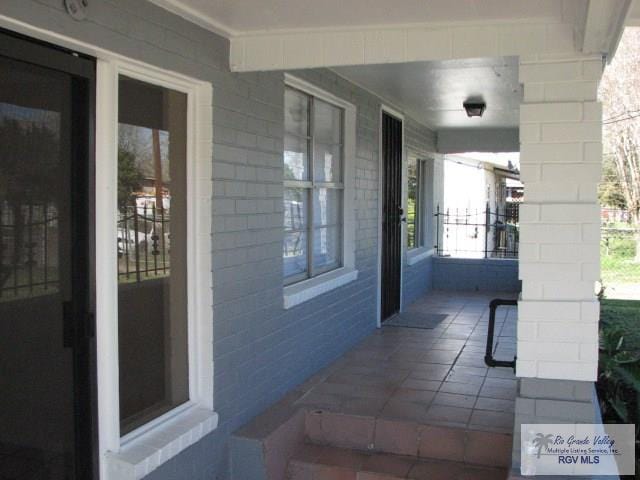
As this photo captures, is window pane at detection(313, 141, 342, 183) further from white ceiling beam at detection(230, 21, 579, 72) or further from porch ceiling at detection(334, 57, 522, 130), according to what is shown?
white ceiling beam at detection(230, 21, 579, 72)

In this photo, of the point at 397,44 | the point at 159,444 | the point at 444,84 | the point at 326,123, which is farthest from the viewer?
the point at 444,84

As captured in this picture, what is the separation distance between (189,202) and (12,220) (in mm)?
1157

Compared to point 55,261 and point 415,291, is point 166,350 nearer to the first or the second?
point 55,261

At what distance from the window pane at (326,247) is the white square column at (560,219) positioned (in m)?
2.46

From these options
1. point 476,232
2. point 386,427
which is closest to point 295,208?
point 386,427

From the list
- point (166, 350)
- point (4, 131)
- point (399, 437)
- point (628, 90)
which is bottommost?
point (399, 437)

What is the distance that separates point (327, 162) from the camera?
18.7ft

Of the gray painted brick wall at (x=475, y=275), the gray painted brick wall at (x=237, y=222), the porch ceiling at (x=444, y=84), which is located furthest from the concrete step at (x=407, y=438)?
the gray painted brick wall at (x=475, y=275)

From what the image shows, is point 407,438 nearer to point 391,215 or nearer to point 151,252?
point 151,252

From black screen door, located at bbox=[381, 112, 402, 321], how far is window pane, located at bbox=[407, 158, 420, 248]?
140 cm

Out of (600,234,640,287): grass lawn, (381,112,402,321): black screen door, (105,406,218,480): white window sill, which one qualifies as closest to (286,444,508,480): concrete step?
(105,406,218,480): white window sill

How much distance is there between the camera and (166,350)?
3.40 meters

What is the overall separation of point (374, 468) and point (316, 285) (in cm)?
165

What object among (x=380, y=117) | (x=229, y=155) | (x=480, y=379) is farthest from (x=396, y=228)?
(x=229, y=155)
